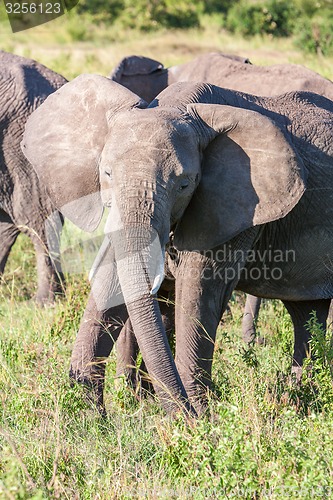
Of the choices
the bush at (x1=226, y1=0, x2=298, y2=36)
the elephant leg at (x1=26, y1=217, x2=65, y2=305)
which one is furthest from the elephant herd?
the bush at (x1=226, y1=0, x2=298, y2=36)

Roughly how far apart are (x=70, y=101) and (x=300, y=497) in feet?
7.01

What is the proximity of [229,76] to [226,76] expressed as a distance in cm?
3

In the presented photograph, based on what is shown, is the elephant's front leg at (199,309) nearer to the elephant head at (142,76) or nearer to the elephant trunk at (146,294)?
the elephant trunk at (146,294)

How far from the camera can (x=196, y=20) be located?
86.1 ft

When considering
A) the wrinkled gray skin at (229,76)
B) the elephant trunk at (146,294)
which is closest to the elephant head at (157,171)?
the elephant trunk at (146,294)

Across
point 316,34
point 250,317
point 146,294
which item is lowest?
point 316,34

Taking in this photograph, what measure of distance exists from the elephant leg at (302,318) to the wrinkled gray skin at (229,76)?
75 cm

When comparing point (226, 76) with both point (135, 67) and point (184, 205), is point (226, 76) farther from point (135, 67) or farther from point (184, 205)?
point (184, 205)

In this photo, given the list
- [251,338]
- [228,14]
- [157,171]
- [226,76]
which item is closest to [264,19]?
[228,14]

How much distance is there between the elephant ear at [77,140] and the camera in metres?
4.38

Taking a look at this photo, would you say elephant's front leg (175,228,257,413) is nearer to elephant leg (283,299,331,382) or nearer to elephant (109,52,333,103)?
elephant leg (283,299,331,382)

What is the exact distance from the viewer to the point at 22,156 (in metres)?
6.98

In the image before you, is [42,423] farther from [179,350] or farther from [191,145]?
[191,145]

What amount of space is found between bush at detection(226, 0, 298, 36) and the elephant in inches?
608
